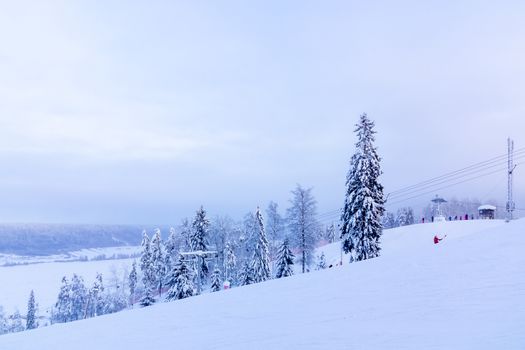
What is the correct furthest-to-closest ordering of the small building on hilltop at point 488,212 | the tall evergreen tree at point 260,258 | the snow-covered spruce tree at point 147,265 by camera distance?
1. the snow-covered spruce tree at point 147,265
2. the small building on hilltop at point 488,212
3. the tall evergreen tree at point 260,258

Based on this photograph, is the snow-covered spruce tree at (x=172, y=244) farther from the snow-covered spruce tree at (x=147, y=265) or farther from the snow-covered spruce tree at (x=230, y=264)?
the snow-covered spruce tree at (x=230, y=264)

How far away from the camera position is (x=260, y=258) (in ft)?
160

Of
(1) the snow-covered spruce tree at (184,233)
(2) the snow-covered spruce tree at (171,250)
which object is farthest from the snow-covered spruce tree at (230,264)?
(2) the snow-covered spruce tree at (171,250)

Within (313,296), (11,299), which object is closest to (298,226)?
(313,296)

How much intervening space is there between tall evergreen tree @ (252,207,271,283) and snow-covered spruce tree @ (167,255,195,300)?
781 centimetres

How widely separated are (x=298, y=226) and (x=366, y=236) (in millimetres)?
14411

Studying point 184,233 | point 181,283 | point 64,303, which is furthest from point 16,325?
point 181,283

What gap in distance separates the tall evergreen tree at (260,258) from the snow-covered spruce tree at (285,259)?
1943 millimetres

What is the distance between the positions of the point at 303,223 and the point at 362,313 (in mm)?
35053

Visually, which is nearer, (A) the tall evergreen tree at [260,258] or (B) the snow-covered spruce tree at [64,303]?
(A) the tall evergreen tree at [260,258]

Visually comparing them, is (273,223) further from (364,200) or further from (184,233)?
(364,200)

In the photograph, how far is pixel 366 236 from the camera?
33062 mm

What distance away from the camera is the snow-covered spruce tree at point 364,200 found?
108 ft

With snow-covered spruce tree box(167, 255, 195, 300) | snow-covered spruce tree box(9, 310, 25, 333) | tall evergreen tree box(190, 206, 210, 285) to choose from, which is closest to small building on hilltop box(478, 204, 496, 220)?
tall evergreen tree box(190, 206, 210, 285)
